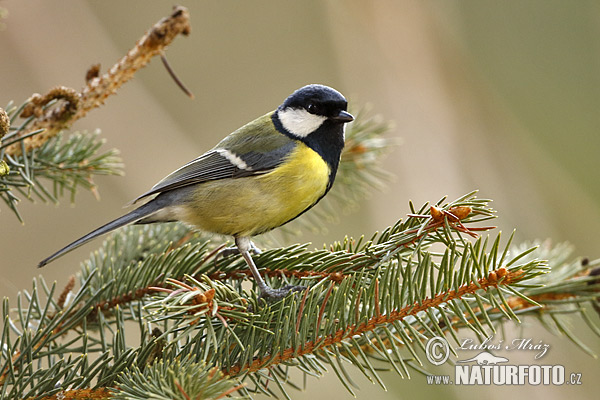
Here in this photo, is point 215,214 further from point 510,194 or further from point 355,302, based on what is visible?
point 510,194

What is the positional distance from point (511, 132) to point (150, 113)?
7.07 ft

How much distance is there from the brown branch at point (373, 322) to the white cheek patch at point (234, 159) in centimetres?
93

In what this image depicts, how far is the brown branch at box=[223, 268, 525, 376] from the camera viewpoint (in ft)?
3.35

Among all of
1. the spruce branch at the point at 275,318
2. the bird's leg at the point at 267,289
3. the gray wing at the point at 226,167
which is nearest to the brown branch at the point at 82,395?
the spruce branch at the point at 275,318

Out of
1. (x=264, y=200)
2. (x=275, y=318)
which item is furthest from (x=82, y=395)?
(x=264, y=200)

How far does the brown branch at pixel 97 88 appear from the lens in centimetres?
132

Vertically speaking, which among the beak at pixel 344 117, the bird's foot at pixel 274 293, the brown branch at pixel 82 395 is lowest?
the bird's foot at pixel 274 293

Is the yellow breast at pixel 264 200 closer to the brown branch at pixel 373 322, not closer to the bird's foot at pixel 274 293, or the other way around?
the bird's foot at pixel 274 293

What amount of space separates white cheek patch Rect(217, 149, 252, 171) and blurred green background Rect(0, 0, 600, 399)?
636 mm

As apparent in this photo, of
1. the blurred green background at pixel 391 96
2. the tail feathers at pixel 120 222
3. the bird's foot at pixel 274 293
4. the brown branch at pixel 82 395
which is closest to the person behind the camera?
the brown branch at pixel 82 395

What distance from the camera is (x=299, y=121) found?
1.98m

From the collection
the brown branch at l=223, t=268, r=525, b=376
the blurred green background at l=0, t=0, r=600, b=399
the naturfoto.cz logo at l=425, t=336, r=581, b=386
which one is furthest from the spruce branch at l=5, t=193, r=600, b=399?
the blurred green background at l=0, t=0, r=600, b=399

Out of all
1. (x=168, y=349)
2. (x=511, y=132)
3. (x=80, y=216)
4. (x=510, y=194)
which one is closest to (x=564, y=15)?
(x=511, y=132)

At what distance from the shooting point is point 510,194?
3.06m
